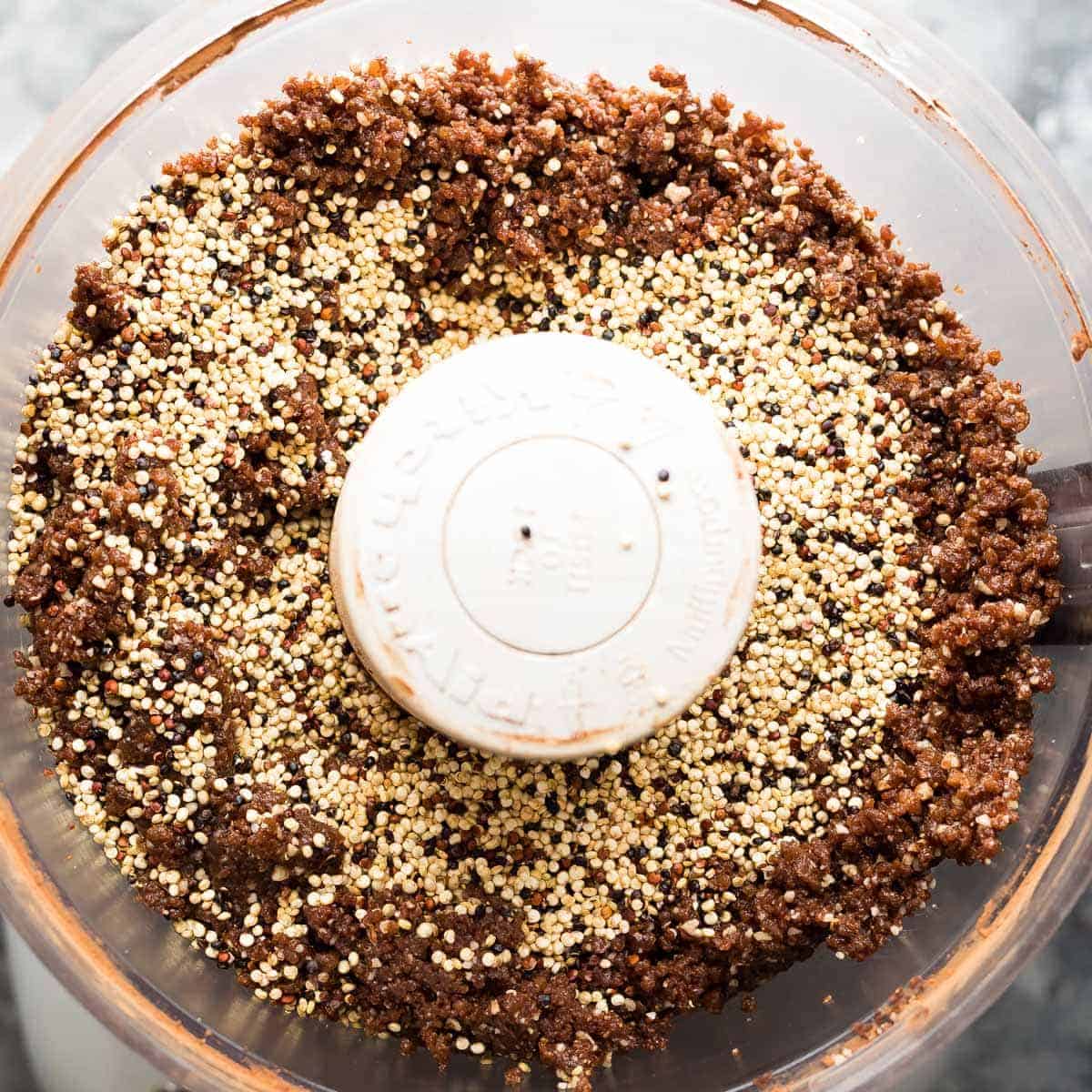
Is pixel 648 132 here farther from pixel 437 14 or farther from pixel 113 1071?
pixel 113 1071

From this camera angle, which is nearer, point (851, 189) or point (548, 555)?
point (548, 555)

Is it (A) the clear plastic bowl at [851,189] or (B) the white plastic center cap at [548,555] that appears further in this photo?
(A) the clear plastic bowl at [851,189]

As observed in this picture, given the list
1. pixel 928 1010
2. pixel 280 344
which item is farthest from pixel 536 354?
pixel 928 1010

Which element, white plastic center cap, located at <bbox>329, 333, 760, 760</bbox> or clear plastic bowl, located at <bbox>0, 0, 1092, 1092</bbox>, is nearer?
white plastic center cap, located at <bbox>329, 333, 760, 760</bbox>

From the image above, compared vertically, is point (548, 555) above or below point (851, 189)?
below
